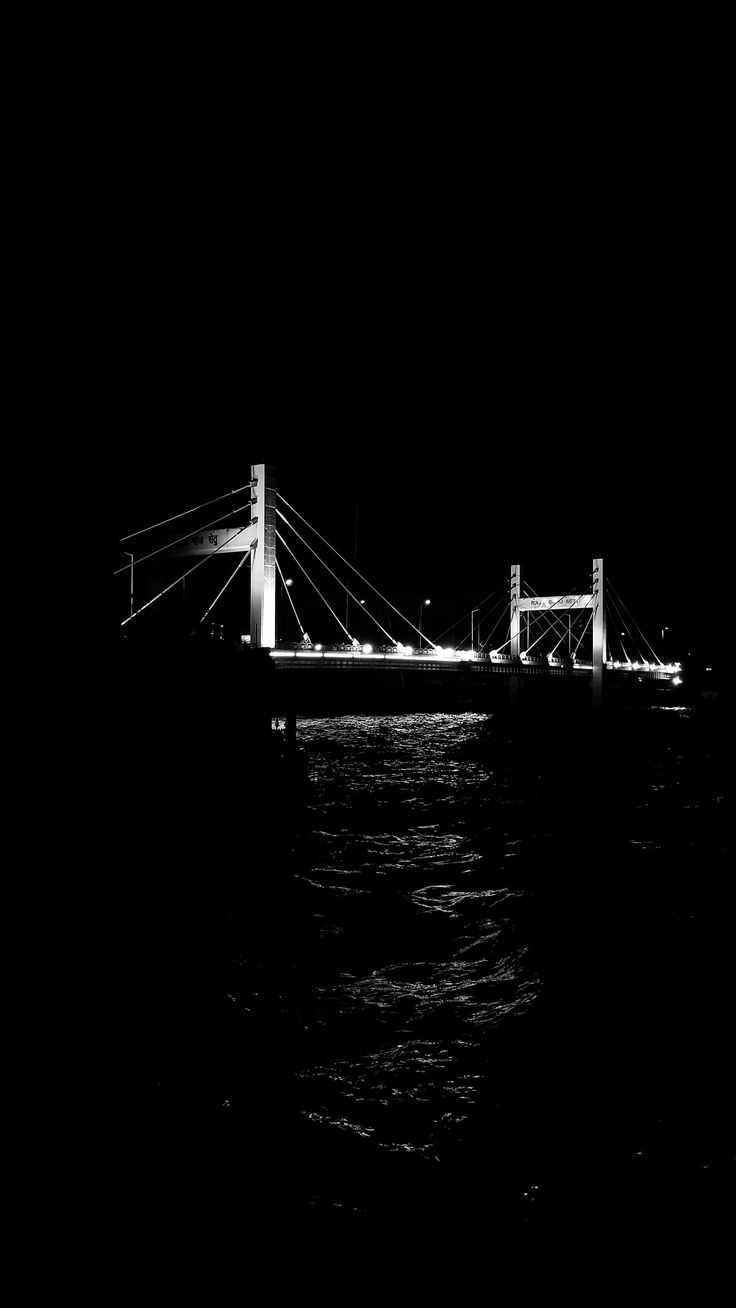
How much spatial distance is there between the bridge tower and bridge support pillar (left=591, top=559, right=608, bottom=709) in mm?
23651

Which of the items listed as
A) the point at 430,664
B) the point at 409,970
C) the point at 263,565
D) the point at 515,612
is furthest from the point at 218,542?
the point at 515,612

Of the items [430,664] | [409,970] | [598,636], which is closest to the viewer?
[409,970]

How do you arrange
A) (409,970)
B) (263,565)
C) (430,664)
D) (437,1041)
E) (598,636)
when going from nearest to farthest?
(437,1041), (409,970), (263,565), (430,664), (598,636)

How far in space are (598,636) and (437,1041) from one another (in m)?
→ 44.4

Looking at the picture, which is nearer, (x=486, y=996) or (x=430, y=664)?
(x=486, y=996)

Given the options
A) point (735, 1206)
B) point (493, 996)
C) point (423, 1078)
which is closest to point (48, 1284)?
point (423, 1078)

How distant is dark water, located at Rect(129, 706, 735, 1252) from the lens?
3.23 m

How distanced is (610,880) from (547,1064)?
540 centimetres

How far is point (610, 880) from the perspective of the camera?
955 cm

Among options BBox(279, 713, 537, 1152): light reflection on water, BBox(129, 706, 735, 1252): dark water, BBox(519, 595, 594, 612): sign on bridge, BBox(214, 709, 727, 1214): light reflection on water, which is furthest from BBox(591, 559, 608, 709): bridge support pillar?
BBox(129, 706, 735, 1252): dark water

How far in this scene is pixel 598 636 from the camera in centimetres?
4666

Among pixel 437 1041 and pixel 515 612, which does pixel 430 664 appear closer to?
pixel 515 612

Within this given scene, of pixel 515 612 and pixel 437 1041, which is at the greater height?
pixel 515 612

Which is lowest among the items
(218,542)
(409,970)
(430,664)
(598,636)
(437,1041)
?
(409,970)
